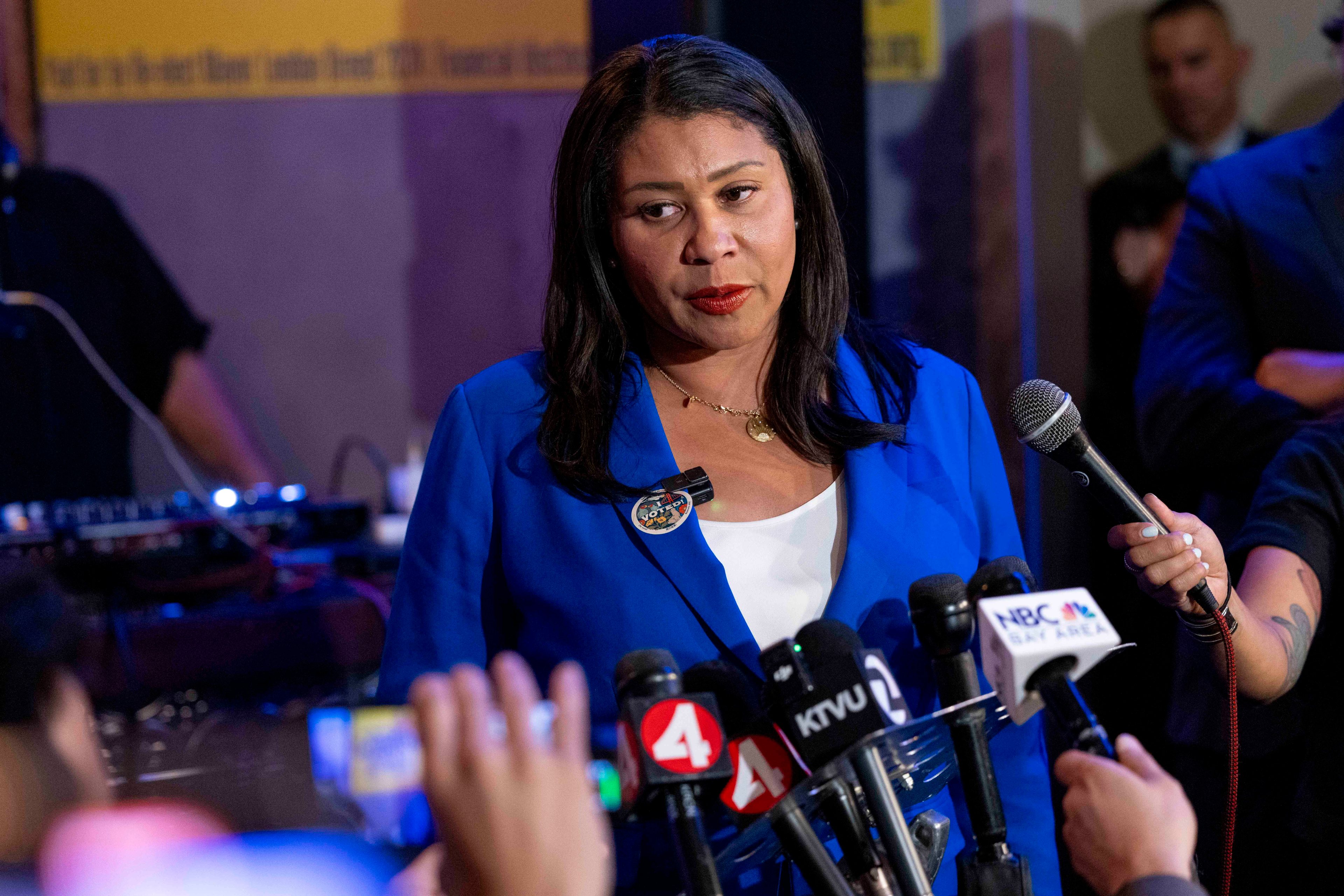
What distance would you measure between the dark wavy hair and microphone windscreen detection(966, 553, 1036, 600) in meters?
0.43

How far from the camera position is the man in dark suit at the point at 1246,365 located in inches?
80.8

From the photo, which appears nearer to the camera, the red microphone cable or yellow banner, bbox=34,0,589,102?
the red microphone cable

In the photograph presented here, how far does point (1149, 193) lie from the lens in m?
3.57

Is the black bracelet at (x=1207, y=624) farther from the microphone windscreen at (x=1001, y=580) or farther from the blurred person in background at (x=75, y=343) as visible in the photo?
the blurred person in background at (x=75, y=343)

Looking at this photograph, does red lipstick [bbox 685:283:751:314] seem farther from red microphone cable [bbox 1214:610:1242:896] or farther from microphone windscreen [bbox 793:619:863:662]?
red microphone cable [bbox 1214:610:1242:896]

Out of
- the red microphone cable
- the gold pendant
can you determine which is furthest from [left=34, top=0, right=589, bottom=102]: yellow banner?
the red microphone cable

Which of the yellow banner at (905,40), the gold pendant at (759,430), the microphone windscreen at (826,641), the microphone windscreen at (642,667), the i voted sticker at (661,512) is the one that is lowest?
the microphone windscreen at (826,641)

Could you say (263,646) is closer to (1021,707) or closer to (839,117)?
(839,117)

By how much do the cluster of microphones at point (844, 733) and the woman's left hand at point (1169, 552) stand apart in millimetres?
228

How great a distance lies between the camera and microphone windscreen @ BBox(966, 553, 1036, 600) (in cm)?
100

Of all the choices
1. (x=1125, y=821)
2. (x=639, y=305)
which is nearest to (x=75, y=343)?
(x=639, y=305)

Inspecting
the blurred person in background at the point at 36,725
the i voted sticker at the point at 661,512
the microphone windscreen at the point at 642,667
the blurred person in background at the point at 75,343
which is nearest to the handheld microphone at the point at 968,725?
the microphone windscreen at the point at 642,667

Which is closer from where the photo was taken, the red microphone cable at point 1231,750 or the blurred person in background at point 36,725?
the blurred person in background at point 36,725

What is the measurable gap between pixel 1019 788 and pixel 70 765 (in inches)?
40.6
